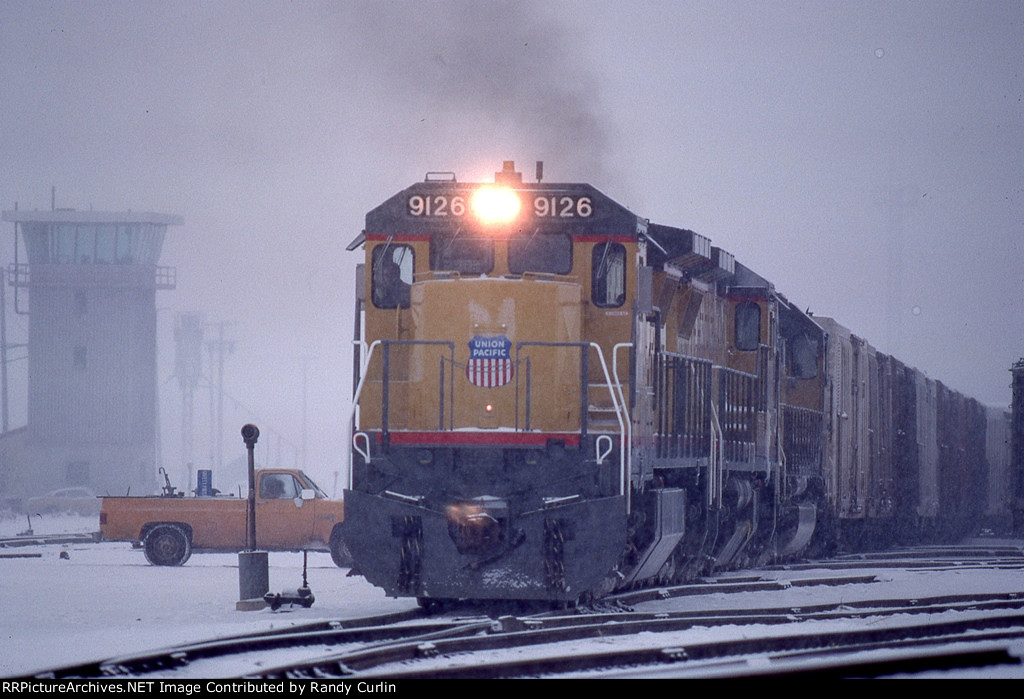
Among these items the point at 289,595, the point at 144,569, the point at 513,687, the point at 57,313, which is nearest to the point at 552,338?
the point at 289,595

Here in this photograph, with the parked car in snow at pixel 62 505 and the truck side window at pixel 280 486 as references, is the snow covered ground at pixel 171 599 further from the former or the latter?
the parked car in snow at pixel 62 505

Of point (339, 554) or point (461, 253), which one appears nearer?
point (461, 253)

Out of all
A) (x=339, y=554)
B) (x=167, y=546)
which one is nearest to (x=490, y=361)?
(x=339, y=554)

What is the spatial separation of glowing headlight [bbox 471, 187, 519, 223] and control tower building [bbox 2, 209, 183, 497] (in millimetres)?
46810

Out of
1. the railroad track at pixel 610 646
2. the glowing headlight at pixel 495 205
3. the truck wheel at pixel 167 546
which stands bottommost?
the truck wheel at pixel 167 546

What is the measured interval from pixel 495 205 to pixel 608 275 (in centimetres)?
118

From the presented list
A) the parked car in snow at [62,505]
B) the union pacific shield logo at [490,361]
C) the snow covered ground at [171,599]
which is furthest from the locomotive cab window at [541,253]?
the parked car in snow at [62,505]

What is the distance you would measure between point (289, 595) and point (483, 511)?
2.30 meters

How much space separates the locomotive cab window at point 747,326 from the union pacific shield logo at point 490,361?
640 cm

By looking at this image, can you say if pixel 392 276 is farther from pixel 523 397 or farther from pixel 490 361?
pixel 523 397

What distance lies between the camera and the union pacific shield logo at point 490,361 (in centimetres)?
1177

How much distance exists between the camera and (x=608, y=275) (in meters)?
12.2

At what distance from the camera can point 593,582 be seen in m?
11.2

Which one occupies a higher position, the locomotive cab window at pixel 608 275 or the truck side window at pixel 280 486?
the locomotive cab window at pixel 608 275
